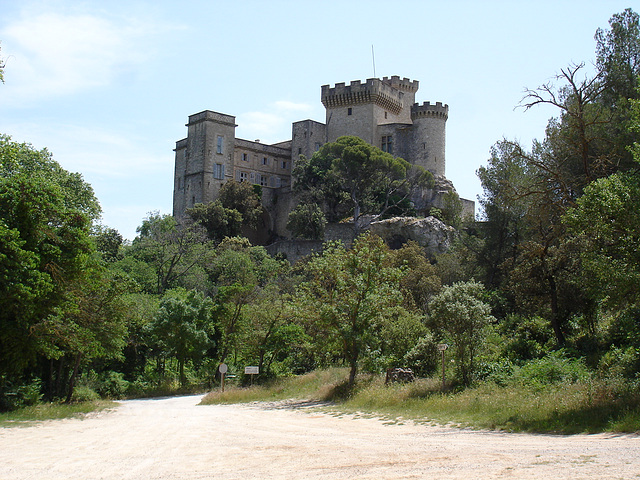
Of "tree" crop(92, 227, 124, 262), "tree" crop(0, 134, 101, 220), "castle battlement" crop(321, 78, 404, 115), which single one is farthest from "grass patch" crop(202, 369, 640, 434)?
"castle battlement" crop(321, 78, 404, 115)

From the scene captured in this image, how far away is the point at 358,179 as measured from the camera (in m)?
50.7

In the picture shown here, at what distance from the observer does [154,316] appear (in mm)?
32719

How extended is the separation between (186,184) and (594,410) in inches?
2051

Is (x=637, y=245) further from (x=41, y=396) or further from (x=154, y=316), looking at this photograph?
(x=154, y=316)

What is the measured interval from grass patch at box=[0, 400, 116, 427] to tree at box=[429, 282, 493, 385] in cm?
1115

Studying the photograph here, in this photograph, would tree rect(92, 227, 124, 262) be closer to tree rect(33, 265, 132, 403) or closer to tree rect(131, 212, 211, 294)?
tree rect(131, 212, 211, 294)

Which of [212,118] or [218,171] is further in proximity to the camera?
[212,118]

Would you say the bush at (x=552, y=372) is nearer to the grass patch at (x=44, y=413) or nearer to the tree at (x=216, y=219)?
the grass patch at (x=44, y=413)

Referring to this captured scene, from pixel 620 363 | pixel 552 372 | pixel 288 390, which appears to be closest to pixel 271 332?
pixel 288 390

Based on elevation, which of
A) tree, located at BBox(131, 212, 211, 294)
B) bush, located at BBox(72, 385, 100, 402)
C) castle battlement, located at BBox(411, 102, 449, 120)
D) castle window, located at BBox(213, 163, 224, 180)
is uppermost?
castle battlement, located at BBox(411, 102, 449, 120)

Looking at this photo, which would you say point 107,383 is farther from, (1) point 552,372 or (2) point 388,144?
(2) point 388,144

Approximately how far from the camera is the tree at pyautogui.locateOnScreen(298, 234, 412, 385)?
21469 millimetres

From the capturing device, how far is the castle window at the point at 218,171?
198 feet

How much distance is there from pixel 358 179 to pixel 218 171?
51.7ft
